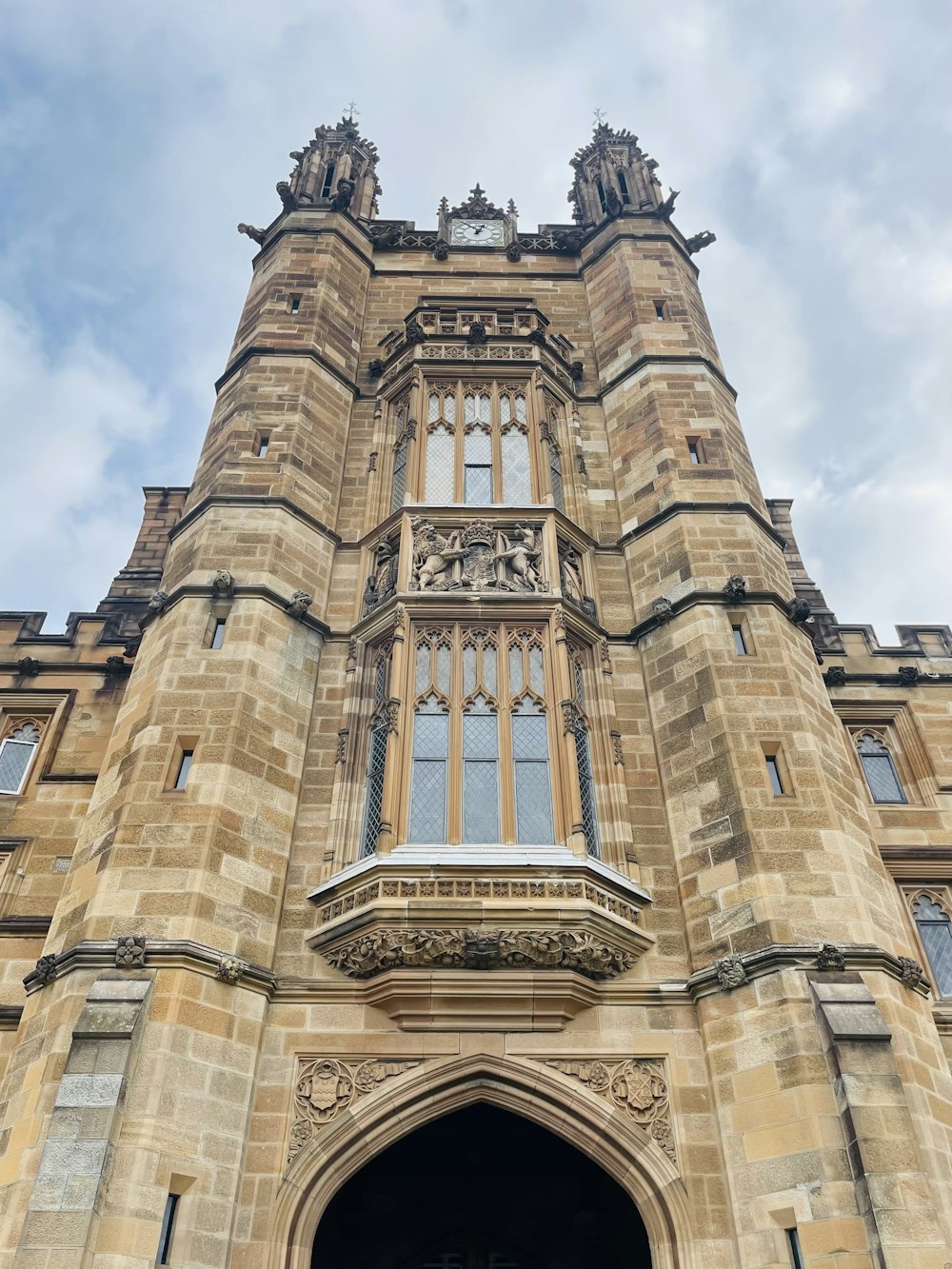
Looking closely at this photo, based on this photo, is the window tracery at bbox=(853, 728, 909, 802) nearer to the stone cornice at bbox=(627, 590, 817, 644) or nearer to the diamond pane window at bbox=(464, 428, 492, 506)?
the stone cornice at bbox=(627, 590, 817, 644)

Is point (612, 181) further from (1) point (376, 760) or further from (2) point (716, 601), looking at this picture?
(1) point (376, 760)

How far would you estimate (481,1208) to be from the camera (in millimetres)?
11062

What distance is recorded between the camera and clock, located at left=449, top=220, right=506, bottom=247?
20.0 metres

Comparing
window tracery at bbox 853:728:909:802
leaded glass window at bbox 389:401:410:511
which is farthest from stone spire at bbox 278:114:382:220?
window tracery at bbox 853:728:909:802

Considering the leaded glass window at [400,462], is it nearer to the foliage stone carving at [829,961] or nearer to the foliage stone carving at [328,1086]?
the foliage stone carving at [328,1086]

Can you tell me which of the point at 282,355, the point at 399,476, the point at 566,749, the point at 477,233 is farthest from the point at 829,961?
the point at 477,233

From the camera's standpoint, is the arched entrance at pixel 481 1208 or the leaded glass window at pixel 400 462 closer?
the arched entrance at pixel 481 1208

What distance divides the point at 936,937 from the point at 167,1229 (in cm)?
897

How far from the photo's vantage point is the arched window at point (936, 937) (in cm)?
1112

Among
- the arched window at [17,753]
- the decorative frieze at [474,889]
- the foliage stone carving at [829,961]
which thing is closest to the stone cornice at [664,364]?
the decorative frieze at [474,889]

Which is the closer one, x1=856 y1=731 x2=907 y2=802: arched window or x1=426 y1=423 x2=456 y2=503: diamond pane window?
x1=856 y1=731 x2=907 y2=802: arched window

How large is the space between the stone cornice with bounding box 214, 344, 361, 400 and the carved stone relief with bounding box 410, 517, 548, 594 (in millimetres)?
3918

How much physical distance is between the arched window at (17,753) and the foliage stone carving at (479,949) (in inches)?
237

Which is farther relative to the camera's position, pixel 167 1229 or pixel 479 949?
pixel 479 949
